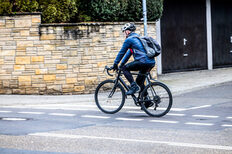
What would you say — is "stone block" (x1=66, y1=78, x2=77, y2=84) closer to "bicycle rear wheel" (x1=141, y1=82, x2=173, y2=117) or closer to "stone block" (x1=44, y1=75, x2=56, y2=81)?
"stone block" (x1=44, y1=75, x2=56, y2=81)

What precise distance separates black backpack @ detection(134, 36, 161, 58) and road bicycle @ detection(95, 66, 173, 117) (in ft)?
1.48

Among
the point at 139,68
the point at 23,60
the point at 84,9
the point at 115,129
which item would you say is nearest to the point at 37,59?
the point at 23,60

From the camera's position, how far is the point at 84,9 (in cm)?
1568

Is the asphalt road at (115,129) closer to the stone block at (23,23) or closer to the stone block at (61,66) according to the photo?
the stone block at (61,66)

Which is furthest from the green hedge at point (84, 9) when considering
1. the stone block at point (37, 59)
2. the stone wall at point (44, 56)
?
the stone block at point (37, 59)

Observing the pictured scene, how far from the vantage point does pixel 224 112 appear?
9.98 meters

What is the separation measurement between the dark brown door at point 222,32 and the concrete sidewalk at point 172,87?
300cm

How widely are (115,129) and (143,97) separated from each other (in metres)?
1.81

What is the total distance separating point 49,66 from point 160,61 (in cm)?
684

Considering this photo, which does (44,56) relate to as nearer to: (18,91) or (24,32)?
(24,32)

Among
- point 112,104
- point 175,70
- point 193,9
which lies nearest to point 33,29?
point 112,104

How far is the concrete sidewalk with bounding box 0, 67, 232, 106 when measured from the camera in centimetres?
1273

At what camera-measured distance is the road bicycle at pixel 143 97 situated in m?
9.46

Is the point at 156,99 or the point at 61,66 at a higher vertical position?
the point at 61,66
